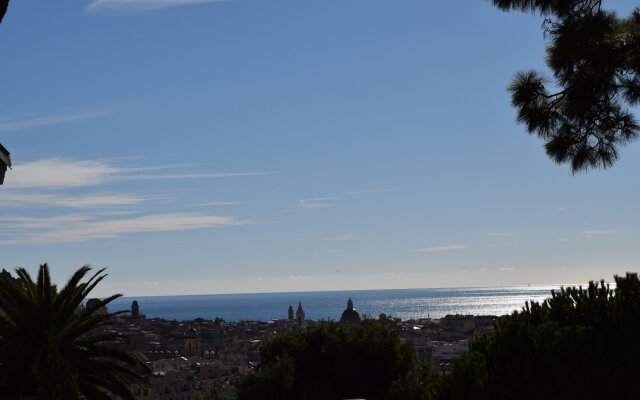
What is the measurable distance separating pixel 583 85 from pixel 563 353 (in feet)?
10.4

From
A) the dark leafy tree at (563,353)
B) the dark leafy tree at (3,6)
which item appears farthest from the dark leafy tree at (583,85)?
the dark leafy tree at (3,6)

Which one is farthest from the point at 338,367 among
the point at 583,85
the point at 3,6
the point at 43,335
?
the point at 3,6

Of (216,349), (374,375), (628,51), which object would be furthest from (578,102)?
(216,349)

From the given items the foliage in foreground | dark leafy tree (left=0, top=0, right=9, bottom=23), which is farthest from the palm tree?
the foliage in foreground

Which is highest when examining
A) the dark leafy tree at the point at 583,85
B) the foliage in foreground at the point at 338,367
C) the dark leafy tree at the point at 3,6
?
the dark leafy tree at the point at 583,85

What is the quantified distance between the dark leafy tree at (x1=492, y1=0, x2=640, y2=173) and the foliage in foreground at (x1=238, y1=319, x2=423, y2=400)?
494 inches

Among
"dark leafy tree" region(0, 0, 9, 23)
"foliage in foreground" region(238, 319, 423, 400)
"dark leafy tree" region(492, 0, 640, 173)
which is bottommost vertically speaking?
"foliage in foreground" region(238, 319, 423, 400)

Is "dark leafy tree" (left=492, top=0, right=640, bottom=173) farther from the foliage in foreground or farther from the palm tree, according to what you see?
the foliage in foreground

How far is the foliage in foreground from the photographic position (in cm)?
2214

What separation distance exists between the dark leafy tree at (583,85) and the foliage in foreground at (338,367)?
494 inches

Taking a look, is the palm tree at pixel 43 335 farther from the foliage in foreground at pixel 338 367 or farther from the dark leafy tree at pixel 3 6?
the foliage in foreground at pixel 338 367

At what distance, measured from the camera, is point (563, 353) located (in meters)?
7.31

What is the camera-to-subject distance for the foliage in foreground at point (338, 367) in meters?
22.1

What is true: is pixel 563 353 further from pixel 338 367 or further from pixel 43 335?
pixel 338 367
